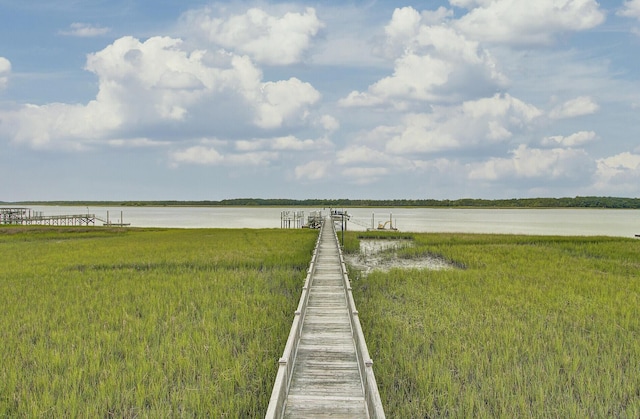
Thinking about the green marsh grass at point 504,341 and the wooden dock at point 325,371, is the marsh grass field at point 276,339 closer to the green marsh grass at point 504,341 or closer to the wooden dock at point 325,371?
the green marsh grass at point 504,341

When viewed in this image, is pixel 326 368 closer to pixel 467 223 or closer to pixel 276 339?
pixel 276 339

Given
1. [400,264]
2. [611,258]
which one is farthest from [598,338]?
[611,258]

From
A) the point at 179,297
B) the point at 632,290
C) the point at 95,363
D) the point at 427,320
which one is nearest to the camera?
the point at 95,363

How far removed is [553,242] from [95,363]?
2780 cm

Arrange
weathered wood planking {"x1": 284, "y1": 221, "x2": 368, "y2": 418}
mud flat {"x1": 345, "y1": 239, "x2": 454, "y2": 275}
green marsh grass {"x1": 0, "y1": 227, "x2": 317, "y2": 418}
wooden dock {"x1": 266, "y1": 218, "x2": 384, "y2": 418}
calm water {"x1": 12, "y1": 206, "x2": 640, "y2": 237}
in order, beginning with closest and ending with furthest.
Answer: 1. wooden dock {"x1": 266, "y1": 218, "x2": 384, "y2": 418}
2. weathered wood planking {"x1": 284, "y1": 221, "x2": 368, "y2": 418}
3. green marsh grass {"x1": 0, "y1": 227, "x2": 317, "y2": 418}
4. mud flat {"x1": 345, "y1": 239, "x2": 454, "y2": 275}
5. calm water {"x1": 12, "y1": 206, "x2": 640, "y2": 237}

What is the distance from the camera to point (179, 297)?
11.4m

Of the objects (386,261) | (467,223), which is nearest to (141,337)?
(386,261)

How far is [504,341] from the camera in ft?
26.5

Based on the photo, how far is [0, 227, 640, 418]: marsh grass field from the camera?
583 cm

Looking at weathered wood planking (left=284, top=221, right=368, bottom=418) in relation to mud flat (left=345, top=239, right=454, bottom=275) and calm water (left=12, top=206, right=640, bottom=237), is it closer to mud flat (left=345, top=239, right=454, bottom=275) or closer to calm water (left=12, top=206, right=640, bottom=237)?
mud flat (left=345, top=239, right=454, bottom=275)

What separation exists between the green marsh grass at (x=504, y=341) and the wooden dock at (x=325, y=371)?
2.19ft

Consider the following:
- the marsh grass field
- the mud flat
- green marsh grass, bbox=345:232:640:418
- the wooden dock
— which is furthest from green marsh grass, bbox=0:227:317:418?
the mud flat

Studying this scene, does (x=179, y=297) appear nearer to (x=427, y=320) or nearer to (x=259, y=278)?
(x=259, y=278)

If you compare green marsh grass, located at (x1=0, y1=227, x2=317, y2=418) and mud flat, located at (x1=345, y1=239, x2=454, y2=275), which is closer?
green marsh grass, located at (x1=0, y1=227, x2=317, y2=418)
